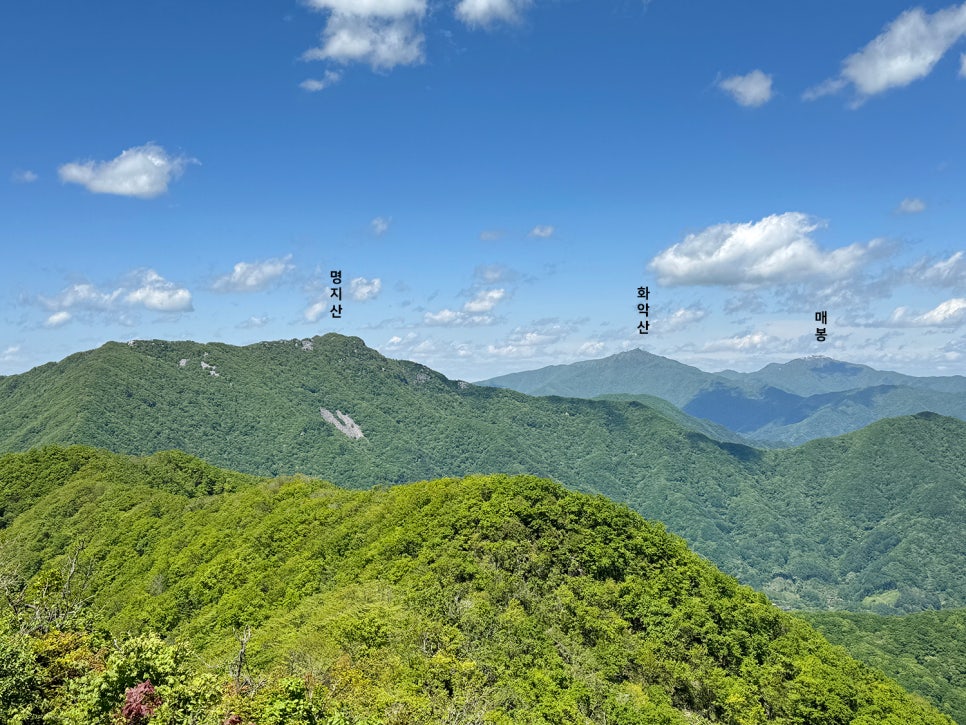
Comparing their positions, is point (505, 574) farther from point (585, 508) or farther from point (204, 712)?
point (204, 712)

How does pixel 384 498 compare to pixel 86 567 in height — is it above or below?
above

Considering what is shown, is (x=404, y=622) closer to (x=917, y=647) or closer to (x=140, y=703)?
(x=140, y=703)

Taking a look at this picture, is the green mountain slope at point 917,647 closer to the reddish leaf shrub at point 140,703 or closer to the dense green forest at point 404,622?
the dense green forest at point 404,622

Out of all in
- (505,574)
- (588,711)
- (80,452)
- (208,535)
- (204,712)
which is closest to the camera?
(204,712)

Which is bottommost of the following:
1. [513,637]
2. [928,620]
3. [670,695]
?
[928,620]

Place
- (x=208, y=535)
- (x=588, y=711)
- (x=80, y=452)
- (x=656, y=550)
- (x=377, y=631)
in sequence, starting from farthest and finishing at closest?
(x=80, y=452)
(x=208, y=535)
(x=656, y=550)
(x=377, y=631)
(x=588, y=711)

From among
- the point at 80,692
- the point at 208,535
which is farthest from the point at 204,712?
the point at 208,535

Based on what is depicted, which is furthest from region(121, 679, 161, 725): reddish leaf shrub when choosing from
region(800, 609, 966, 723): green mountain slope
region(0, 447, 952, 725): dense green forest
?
region(800, 609, 966, 723): green mountain slope
